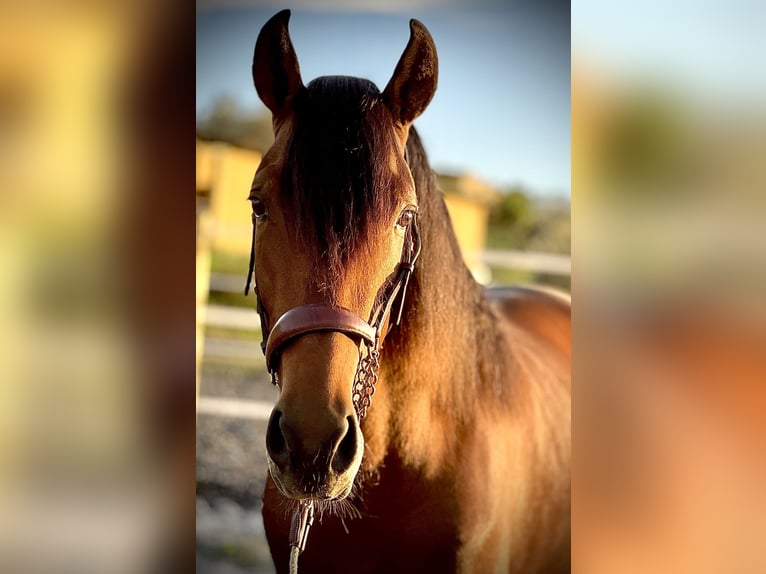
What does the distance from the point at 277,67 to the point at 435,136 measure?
38 centimetres

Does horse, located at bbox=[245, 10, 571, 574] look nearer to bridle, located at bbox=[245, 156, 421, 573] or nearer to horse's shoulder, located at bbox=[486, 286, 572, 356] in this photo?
bridle, located at bbox=[245, 156, 421, 573]

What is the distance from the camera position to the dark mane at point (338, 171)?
1.02m

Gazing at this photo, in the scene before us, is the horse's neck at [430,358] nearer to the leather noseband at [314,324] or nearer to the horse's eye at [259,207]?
the leather noseband at [314,324]

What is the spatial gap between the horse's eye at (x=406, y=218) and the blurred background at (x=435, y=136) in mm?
317

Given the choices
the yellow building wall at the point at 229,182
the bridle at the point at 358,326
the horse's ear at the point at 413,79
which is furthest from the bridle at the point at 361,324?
the yellow building wall at the point at 229,182

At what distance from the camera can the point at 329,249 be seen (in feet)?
3.31

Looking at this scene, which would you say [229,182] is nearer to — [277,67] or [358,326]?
[277,67]

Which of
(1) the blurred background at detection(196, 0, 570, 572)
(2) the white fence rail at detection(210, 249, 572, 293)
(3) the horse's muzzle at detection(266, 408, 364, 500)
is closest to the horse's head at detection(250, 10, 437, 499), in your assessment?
(3) the horse's muzzle at detection(266, 408, 364, 500)

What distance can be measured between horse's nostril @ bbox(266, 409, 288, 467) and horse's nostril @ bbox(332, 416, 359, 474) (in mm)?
82
